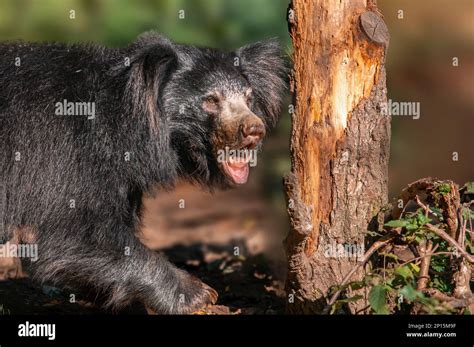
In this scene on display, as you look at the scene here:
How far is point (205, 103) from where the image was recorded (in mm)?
5914

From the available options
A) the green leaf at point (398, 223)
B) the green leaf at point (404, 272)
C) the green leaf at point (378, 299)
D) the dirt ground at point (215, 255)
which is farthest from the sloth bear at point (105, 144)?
the green leaf at point (378, 299)

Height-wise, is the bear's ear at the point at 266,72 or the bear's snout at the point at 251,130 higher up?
the bear's ear at the point at 266,72

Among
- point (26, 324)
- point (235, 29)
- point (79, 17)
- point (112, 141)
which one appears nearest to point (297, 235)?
point (112, 141)

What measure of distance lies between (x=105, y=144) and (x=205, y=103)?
2.81ft

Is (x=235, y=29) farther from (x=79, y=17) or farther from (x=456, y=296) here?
(x=456, y=296)

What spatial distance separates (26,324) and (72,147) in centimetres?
126

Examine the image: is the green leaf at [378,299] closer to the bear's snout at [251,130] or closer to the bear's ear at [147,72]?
the bear's snout at [251,130]

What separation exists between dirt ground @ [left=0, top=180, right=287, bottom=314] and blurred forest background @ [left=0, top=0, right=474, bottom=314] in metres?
0.03

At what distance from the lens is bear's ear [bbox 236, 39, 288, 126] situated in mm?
6270

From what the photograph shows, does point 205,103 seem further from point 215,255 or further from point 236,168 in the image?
point 215,255

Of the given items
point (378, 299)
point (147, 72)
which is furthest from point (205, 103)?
point (378, 299)

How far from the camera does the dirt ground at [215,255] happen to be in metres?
6.60

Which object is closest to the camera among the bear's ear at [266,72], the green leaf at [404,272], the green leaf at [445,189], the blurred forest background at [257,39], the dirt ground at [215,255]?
the green leaf at [404,272]

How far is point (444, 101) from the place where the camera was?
10258 mm
